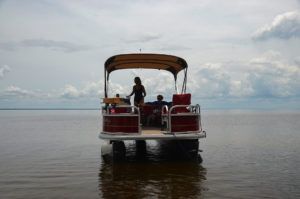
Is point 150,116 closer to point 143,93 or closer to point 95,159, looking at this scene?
point 143,93

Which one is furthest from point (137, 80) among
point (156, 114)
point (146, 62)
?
point (156, 114)

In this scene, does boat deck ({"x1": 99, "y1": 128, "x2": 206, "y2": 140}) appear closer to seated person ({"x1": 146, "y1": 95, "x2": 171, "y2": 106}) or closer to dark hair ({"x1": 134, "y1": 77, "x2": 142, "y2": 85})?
seated person ({"x1": 146, "y1": 95, "x2": 171, "y2": 106})

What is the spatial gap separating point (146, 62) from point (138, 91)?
125 cm

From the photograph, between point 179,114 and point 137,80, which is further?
point 137,80

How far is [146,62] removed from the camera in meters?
15.2

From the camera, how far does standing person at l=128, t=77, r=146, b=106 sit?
14711 millimetres

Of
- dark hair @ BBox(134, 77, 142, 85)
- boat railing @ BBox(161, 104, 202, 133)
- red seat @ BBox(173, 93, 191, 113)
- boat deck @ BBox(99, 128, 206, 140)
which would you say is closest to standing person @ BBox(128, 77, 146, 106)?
dark hair @ BBox(134, 77, 142, 85)

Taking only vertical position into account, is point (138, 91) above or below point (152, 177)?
above

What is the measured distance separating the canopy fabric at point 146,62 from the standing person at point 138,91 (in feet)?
2.64

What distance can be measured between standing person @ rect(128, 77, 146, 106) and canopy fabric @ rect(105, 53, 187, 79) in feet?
2.64

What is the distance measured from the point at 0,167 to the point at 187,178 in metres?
6.86

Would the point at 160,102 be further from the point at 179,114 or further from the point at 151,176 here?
the point at 151,176

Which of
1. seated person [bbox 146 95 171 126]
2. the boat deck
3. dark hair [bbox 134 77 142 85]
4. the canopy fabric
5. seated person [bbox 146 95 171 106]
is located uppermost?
the canopy fabric

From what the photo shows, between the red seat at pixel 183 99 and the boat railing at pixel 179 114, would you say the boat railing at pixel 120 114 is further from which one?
the red seat at pixel 183 99
